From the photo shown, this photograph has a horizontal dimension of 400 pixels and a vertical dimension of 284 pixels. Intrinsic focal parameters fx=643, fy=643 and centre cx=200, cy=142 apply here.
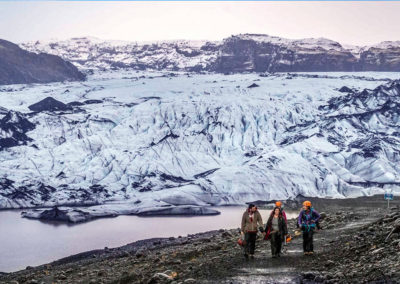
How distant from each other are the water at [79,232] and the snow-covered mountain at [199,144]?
4.23 m

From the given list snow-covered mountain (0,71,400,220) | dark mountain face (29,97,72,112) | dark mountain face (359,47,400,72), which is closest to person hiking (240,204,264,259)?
snow-covered mountain (0,71,400,220)

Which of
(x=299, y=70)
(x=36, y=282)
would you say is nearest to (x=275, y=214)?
(x=36, y=282)

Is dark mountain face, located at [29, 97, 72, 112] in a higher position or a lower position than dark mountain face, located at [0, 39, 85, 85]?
lower

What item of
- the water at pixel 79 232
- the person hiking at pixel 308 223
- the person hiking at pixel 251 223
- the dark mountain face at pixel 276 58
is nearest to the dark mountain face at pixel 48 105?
the water at pixel 79 232

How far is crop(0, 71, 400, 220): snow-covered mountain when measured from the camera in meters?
53.9

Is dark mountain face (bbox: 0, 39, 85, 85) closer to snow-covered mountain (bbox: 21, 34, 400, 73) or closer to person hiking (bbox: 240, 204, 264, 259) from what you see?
snow-covered mountain (bbox: 21, 34, 400, 73)

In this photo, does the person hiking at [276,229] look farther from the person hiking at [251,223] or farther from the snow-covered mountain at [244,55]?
the snow-covered mountain at [244,55]

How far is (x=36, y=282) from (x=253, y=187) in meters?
39.0

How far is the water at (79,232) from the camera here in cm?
3125

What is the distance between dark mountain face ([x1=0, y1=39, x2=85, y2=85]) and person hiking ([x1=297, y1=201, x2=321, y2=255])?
93350mm

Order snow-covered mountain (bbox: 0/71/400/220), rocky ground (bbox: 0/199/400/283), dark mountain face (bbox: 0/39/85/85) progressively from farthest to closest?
dark mountain face (bbox: 0/39/85/85)
snow-covered mountain (bbox: 0/71/400/220)
rocky ground (bbox: 0/199/400/283)

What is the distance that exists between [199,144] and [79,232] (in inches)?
962

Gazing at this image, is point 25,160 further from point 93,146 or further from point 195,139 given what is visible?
point 195,139

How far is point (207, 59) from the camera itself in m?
118
